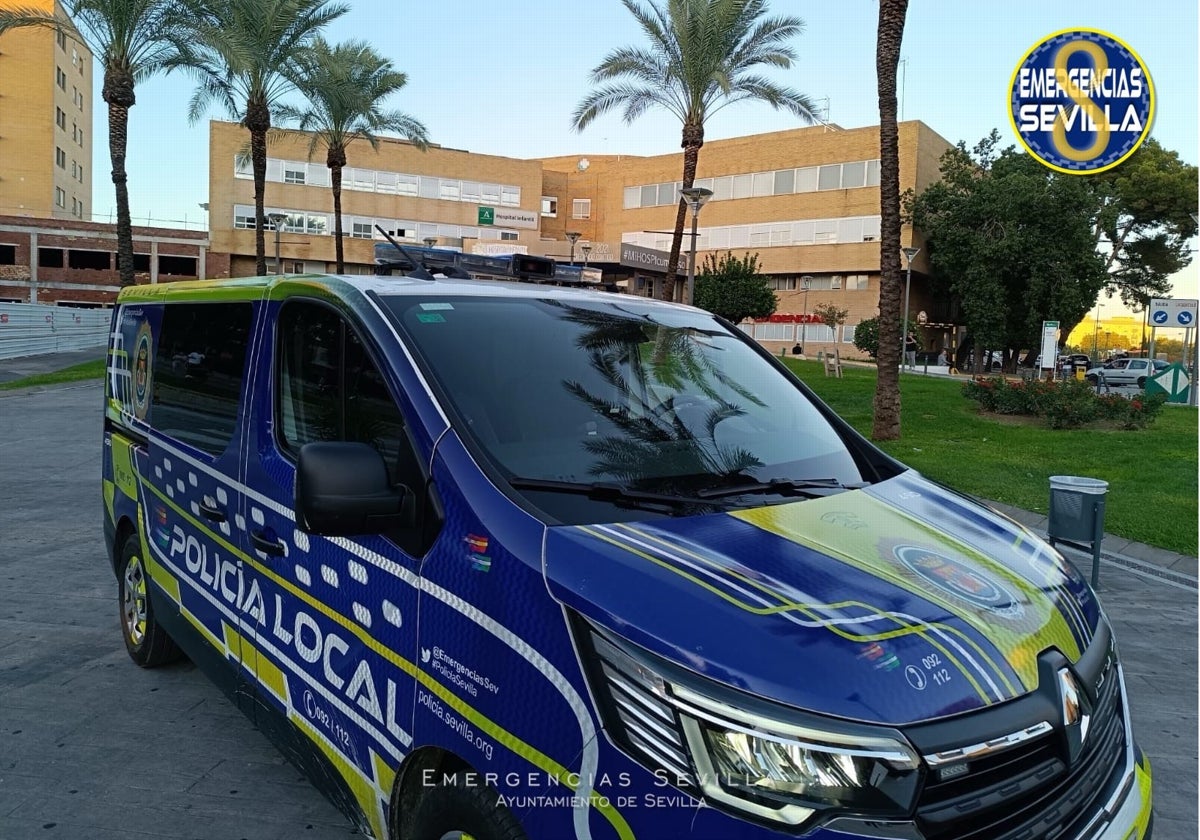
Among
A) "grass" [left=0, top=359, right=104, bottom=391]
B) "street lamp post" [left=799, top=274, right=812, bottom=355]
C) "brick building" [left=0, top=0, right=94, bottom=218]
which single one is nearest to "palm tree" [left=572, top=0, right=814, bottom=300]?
"grass" [left=0, top=359, right=104, bottom=391]

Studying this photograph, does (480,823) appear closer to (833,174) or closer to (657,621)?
(657,621)

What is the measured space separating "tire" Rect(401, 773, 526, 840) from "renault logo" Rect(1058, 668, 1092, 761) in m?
1.23

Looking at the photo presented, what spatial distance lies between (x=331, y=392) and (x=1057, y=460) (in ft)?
40.3

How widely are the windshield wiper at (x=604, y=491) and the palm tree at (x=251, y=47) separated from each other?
72.1ft

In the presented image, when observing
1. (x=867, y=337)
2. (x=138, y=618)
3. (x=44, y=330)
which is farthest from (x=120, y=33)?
(x=867, y=337)

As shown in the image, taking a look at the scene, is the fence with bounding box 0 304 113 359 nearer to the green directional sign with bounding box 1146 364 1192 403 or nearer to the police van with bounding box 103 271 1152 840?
the green directional sign with bounding box 1146 364 1192 403

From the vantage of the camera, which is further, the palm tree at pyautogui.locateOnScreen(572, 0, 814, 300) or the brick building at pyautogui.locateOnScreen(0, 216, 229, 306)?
the brick building at pyautogui.locateOnScreen(0, 216, 229, 306)

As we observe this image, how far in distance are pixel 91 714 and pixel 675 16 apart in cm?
2493

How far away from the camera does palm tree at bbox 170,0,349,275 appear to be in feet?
71.1

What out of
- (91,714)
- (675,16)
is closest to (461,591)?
(91,714)

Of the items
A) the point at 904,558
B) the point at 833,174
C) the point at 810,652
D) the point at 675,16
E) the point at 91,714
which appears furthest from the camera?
the point at 833,174

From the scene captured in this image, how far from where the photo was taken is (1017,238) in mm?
45031

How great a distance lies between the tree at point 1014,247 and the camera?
147 ft

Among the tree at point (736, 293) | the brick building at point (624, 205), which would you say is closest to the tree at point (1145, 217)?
the brick building at point (624, 205)
